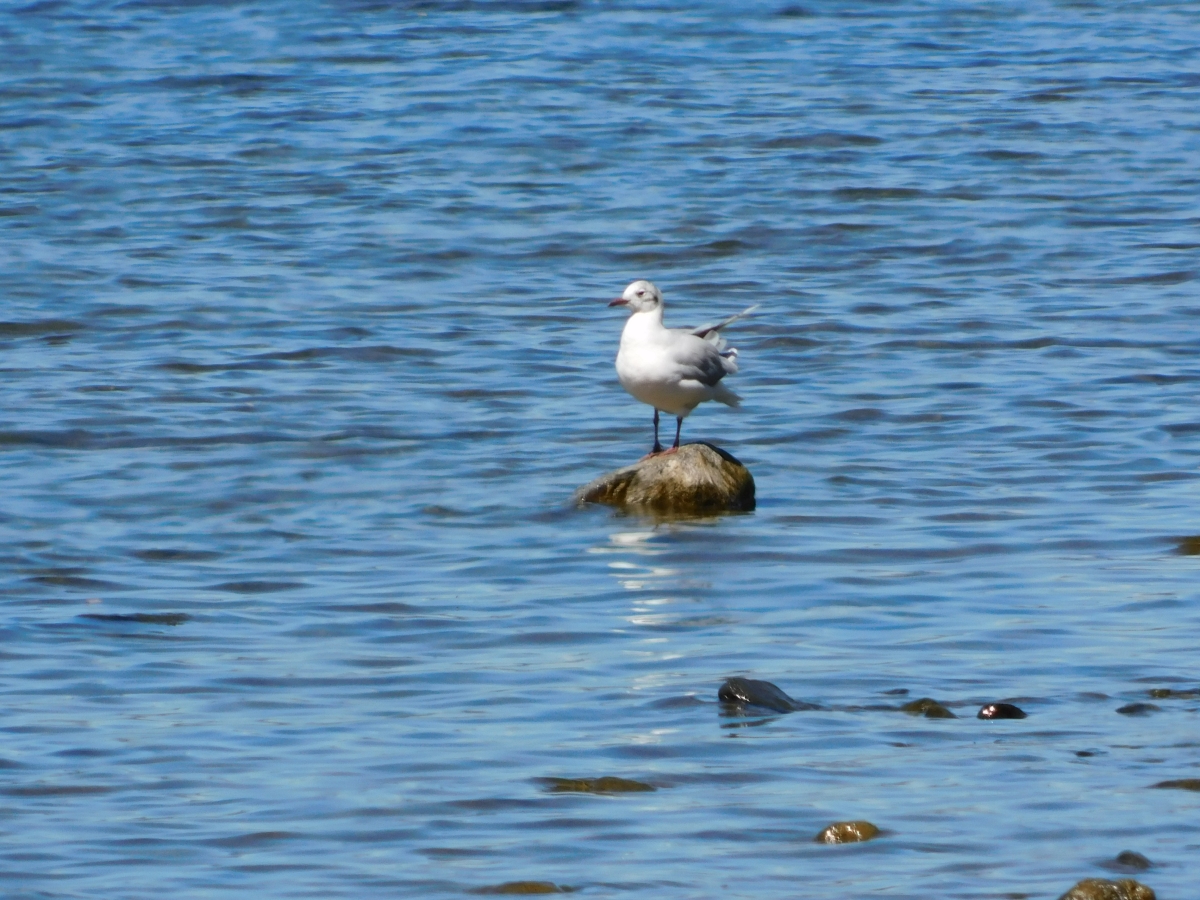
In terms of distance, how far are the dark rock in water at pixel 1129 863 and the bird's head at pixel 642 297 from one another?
209 inches

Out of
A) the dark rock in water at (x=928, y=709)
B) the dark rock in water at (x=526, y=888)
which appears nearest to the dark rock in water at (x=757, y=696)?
the dark rock in water at (x=928, y=709)

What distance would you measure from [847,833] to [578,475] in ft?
17.5

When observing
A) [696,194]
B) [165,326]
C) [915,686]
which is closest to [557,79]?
[696,194]

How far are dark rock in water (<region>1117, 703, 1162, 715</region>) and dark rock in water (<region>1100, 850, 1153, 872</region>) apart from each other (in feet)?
4.19

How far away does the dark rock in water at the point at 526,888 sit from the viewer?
526 cm

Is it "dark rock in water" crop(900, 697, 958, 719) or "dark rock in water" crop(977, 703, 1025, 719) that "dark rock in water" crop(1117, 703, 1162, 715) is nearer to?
"dark rock in water" crop(977, 703, 1025, 719)

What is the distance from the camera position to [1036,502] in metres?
9.84

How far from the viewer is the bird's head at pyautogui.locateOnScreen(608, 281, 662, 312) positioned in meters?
10.2

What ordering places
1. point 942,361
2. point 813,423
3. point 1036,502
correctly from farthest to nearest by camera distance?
1. point 942,361
2. point 813,423
3. point 1036,502

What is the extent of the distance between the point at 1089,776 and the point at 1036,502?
401cm

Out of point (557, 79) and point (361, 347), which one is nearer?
point (361, 347)

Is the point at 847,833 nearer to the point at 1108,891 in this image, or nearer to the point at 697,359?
the point at 1108,891

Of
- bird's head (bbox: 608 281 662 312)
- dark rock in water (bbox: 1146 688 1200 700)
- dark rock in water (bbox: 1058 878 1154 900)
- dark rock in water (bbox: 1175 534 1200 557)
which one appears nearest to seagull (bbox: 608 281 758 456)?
bird's head (bbox: 608 281 662 312)

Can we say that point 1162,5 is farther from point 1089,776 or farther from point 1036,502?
point 1089,776
